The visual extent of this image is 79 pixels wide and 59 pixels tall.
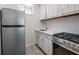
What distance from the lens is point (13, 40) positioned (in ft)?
8.10

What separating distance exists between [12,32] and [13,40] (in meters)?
0.25

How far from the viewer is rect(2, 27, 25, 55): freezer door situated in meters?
2.32

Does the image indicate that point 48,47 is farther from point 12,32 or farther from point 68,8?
point 68,8

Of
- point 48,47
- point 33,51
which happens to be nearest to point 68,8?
point 48,47

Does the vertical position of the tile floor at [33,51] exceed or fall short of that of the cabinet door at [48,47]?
it falls short

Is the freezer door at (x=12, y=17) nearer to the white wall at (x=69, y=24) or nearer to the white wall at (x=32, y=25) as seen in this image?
the white wall at (x=69, y=24)

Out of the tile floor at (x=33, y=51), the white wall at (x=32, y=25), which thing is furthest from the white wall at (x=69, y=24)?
the white wall at (x=32, y=25)

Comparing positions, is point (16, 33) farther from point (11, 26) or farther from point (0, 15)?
point (0, 15)

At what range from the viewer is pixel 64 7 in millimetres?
2256

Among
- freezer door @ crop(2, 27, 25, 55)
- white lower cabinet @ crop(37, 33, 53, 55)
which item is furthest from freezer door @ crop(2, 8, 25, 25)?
white lower cabinet @ crop(37, 33, 53, 55)

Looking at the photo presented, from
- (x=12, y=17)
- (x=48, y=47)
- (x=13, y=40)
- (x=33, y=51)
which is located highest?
(x=12, y=17)

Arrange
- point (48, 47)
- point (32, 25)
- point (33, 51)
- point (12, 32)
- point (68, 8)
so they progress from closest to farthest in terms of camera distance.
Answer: point (68, 8)
point (12, 32)
point (48, 47)
point (33, 51)
point (32, 25)

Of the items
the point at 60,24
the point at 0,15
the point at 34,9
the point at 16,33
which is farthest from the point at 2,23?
the point at 34,9

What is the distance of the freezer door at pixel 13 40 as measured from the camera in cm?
232
